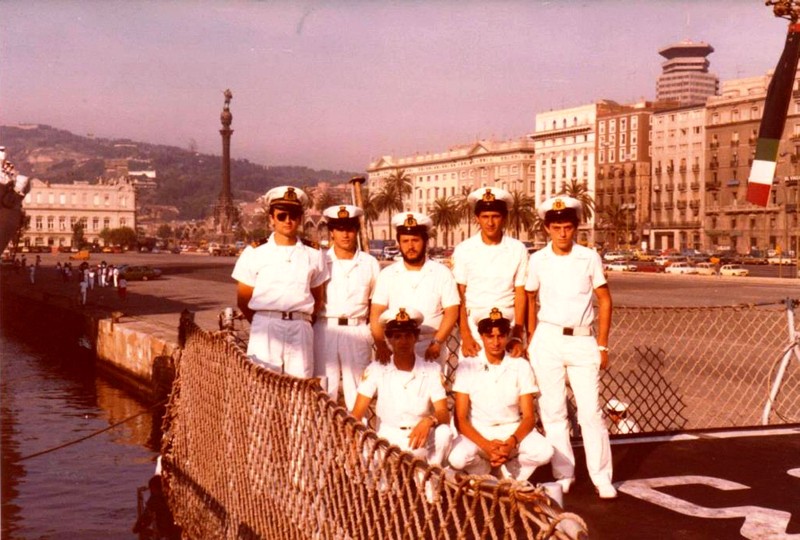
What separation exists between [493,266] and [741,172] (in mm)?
104035

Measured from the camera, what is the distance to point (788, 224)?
93875 mm

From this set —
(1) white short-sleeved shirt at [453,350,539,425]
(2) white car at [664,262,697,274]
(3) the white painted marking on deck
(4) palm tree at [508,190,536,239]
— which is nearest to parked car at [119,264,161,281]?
(2) white car at [664,262,697,274]

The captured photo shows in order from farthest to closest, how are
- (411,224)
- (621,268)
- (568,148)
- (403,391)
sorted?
(568,148), (621,268), (411,224), (403,391)

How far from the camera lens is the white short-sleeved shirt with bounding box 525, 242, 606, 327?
6.09 m

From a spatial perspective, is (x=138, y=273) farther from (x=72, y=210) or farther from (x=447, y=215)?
(x=72, y=210)

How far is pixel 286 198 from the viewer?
6.42 metres

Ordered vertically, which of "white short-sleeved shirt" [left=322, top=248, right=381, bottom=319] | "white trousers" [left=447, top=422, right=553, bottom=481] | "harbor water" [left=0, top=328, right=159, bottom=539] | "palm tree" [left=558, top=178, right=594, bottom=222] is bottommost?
"harbor water" [left=0, top=328, right=159, bottom=539]

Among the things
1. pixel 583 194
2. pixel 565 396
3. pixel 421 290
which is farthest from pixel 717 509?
pixel 583 194

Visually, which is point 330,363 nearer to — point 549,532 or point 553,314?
point 553,314

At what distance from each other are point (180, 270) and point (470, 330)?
217 feet

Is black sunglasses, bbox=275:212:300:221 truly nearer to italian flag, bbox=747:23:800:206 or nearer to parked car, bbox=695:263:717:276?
italian flag, bbox=747:23:800:206

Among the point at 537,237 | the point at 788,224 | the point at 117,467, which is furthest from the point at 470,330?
the point at 537,237

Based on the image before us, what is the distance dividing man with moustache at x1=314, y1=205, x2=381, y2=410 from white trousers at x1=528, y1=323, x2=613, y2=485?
1.40 m

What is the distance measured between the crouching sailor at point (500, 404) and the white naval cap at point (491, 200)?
100 cm
